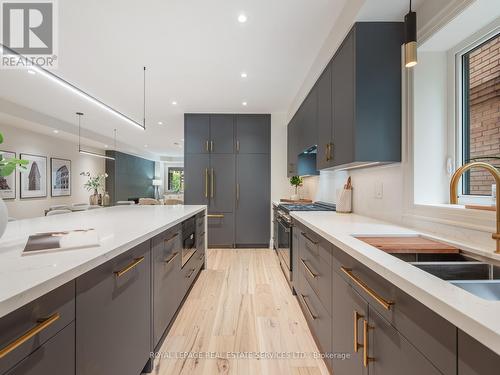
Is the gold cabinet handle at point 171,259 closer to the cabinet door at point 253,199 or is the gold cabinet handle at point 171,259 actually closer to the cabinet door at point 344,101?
the cabinet door at point 344,101

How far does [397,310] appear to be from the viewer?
0.75m

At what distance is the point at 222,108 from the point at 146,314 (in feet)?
12.3

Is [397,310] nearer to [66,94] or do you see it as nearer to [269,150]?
[269,150]

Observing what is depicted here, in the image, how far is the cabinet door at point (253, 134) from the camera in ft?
15.0

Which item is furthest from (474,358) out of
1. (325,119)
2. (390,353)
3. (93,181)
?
(93,181)

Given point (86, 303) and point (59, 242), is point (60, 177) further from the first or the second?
point (86, 303)

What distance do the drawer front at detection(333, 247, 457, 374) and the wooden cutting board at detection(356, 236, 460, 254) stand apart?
26 cm

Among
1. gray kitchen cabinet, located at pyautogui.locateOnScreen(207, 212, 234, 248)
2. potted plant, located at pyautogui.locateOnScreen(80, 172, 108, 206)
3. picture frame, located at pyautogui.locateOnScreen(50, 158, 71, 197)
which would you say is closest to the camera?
gray kitchen cabinet, located at pyautogui.locateOnScreen(207, 212, 234, 248)

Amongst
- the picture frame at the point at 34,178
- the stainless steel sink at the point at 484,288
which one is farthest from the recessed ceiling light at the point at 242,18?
the picture frame at the point at 34,178

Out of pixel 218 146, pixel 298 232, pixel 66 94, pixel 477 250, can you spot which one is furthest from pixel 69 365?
pixel 66 94

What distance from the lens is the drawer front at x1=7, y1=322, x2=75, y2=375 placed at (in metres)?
0.63

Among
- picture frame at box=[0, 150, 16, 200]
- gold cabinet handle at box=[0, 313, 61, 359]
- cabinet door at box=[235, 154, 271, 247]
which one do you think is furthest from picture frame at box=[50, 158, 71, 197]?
gold cabinet handle at box=[0, 313, 61, 359]

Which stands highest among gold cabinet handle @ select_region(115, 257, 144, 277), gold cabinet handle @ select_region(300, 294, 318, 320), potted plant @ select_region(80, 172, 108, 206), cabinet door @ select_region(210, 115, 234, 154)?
cabinet door @ select_region(210, 115, 234, 154)

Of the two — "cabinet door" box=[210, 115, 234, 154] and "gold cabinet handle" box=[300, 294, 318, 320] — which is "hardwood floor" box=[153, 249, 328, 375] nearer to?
"gold cabinet handle" box=[300, 294, 318, 320]
